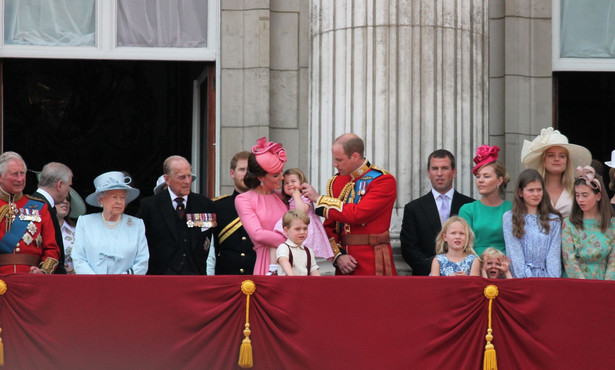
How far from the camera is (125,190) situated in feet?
32.1

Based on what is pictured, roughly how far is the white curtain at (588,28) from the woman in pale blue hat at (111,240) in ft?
17.3

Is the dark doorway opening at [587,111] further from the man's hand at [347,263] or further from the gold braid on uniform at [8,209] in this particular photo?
the gold braid on uniform at [8,209]

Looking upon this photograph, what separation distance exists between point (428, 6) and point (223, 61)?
7.20 feet

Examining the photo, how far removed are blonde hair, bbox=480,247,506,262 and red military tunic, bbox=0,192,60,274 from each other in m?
3.28

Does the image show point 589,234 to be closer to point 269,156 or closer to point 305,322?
point 305,322

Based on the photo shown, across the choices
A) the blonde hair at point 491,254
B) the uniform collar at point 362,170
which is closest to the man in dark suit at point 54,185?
the uniform collar at point 362,170

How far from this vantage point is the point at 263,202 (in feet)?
31.4

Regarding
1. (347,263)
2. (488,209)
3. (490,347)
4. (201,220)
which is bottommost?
(490,347)

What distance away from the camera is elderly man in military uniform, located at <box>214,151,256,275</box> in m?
9.92

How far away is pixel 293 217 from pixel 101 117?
8.56 metres

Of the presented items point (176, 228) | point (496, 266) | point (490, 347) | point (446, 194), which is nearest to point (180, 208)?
point (176, 228)

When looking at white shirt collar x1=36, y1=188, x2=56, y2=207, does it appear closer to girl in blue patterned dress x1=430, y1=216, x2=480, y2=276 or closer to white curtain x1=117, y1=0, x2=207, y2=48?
white curtain x1=117, y1=0, x2=207, y2=48

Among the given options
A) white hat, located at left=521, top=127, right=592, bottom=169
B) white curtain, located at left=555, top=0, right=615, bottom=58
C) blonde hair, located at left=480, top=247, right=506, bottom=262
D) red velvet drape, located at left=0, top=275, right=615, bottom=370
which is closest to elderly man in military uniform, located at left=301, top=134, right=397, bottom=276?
blonde hair, located at left=480, top=247, right=506, bottom=262

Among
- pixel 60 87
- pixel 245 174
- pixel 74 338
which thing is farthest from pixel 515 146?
pixel 60 87
